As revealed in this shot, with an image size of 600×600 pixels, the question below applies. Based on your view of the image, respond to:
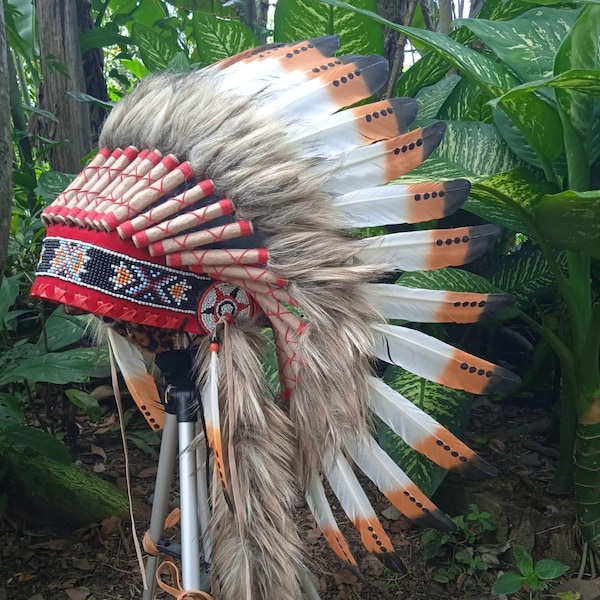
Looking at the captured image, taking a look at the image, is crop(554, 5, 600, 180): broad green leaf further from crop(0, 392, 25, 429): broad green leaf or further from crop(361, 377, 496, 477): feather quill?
crop(0, 392, 25, 429): broad green leaf

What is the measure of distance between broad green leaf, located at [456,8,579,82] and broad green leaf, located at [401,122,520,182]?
0.13 meters

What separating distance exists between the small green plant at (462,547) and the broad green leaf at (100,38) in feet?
4.70

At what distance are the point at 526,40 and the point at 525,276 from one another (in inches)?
17.2

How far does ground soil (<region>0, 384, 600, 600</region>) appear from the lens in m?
1.09

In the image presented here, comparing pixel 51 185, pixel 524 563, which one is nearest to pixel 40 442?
pixel 51 185

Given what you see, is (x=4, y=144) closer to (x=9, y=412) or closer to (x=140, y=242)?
(x=140, y=242)

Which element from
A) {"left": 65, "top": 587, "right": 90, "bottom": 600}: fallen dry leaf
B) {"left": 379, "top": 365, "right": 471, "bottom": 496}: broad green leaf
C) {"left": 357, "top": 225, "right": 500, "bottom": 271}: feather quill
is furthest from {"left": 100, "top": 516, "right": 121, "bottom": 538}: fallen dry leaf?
{"left": 357, "top": 225, "right": 500, "bottom": 271}: feather quill

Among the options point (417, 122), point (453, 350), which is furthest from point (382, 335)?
point (417, 122)

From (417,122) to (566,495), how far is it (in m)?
0.79

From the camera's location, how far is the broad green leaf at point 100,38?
1597 mm

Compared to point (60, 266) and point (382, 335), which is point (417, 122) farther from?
point (60, 266)

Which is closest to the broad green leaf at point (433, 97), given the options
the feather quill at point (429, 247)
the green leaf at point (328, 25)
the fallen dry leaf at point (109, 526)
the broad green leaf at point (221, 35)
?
the green leaf at point (328, 25)

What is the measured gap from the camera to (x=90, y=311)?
0.64 metres

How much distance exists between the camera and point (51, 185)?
1.13m
